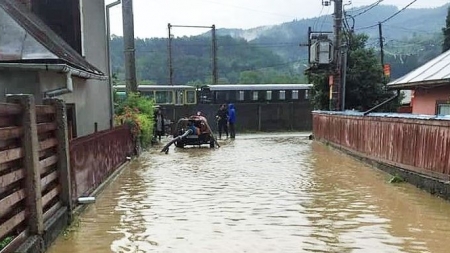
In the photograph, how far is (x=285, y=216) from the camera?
8227mm

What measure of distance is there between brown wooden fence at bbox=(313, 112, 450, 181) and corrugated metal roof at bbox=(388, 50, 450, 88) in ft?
6.57

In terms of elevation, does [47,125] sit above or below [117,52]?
below

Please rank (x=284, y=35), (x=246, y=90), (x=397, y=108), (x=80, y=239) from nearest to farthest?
1. (x=80, y=239)
2. (x=397, y=108)
3. (x=246, y=90)
4. (x=284, y=35)

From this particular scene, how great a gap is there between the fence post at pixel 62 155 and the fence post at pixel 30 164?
56.6 inches

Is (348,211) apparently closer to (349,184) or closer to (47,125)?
(349,184)

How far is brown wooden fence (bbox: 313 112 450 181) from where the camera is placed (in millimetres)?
9961

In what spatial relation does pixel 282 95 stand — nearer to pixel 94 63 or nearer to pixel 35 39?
pixel 94 63

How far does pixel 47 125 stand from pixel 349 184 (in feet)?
23.7

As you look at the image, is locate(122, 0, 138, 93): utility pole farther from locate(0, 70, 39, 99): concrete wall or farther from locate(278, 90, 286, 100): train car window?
locate(278, 90, 286, 100): train car window

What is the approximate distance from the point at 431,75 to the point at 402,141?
175 inches

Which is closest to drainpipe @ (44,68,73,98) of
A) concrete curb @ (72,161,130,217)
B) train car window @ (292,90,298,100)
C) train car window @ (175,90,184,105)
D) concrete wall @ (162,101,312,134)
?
concrete curb @ (72,161,130,217)

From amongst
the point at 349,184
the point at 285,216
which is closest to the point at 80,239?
the point at 285,216

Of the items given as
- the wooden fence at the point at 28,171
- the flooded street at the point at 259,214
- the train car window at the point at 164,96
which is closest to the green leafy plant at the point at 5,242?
the wooden fence at the point at 28,171

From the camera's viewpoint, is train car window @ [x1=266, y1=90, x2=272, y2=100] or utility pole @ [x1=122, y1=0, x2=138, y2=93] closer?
utility pole @ [x1=122, y1=0, x2=138, y2=93]
